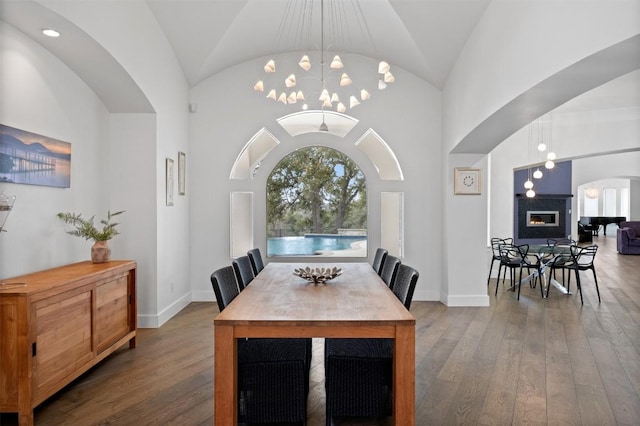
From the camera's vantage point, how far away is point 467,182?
5352 mm

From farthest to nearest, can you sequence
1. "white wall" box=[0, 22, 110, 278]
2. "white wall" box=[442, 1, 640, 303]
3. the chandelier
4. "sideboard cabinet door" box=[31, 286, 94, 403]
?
the chandelier → "white wall" box=[0, 22, 110, 278] → "sideboard cabinet door" box=[31, 286, 94, 403] → "white wall" box=[442, 1, 640, 303]

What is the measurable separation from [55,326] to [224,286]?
1.13 metres

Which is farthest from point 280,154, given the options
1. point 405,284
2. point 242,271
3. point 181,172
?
point 405,284

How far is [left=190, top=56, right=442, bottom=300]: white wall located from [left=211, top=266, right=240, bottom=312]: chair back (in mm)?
2834

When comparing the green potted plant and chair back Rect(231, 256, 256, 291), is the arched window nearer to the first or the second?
chair back Rect(231, 256, 256, 291)

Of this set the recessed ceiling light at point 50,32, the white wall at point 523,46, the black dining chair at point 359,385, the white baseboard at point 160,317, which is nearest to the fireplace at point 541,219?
the white wall at point 523,46

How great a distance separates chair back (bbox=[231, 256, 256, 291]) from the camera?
A: 3.21 m

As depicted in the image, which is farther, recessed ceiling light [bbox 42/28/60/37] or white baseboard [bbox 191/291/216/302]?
white baseboard [bbox 191/291/216/302]

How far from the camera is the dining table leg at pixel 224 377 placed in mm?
2082

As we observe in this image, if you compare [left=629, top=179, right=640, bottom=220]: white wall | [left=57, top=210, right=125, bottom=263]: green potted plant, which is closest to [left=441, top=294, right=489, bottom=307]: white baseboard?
[left=57, top=210, right=125, bottom=263]: green potted plant

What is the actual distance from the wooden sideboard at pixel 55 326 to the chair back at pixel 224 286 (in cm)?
106

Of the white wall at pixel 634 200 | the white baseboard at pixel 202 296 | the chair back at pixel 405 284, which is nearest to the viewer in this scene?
the chair back at pixel 405 284

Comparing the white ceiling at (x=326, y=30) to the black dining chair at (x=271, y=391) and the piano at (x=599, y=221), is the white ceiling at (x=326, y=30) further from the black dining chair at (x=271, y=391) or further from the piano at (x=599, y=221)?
the piano at (x=599, y=221)

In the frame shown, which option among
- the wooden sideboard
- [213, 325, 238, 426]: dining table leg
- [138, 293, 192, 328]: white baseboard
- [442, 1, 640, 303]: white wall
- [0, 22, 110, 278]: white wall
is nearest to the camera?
[213, 325, 238, 426]: dining table leg
